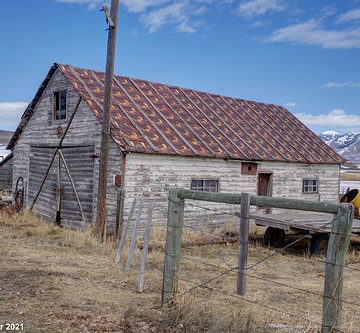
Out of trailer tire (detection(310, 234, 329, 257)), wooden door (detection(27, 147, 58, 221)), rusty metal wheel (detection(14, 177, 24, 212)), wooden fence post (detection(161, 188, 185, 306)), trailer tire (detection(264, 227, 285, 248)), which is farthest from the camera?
rusty metal wheel (detection(14, 177, 24, 212))

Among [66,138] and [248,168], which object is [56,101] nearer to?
[66,138]

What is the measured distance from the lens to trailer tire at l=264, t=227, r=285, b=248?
13.3 m

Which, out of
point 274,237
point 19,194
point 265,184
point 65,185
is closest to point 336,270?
point 274,237

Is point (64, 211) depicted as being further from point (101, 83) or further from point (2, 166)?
point (2, 166)

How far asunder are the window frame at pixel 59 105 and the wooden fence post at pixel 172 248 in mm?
10814

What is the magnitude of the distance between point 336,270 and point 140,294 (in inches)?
143

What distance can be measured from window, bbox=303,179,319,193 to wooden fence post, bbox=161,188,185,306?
45.1ft

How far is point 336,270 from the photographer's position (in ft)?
14.5

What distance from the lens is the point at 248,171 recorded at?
16.4 metres

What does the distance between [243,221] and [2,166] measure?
23152mm

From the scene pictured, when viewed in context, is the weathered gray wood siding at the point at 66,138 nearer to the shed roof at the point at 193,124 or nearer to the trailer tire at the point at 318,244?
the shed roof at the point at 193,124

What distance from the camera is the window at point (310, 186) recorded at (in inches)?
737

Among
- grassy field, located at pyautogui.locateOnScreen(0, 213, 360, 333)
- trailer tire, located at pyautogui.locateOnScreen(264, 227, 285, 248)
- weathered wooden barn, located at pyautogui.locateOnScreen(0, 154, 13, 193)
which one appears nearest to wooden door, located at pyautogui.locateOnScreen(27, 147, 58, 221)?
grassy field, located at pyautogui.locateOnScreen(0, 213, 360, 333)

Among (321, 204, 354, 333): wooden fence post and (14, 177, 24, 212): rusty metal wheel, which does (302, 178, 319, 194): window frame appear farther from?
(321, 204, 354, 333): wooden fence post
